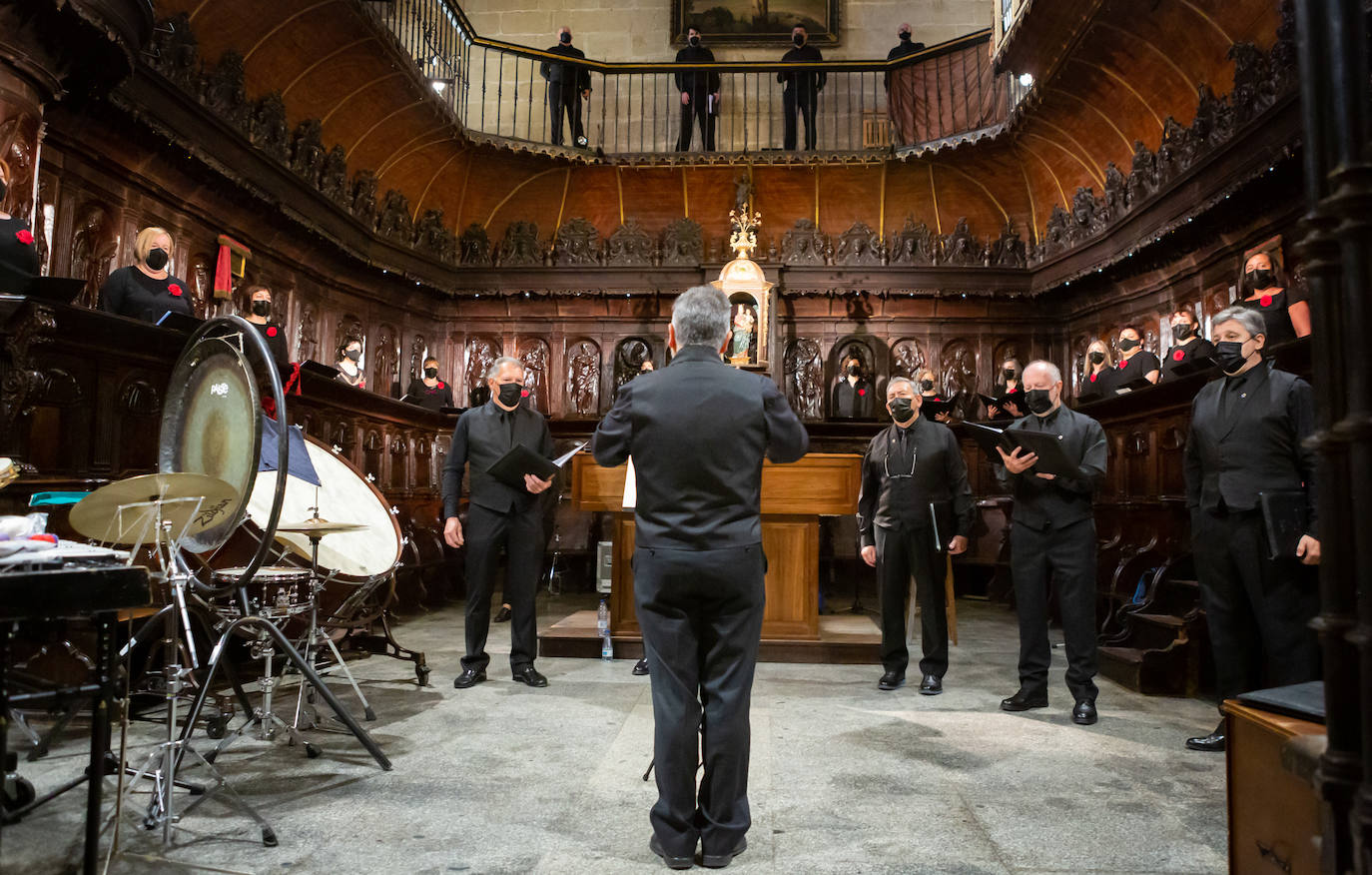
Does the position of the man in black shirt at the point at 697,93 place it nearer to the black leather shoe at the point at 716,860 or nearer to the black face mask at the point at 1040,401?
the black face mask at the point at 1040,401

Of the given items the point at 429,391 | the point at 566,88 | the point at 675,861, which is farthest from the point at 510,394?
the point at 566,88

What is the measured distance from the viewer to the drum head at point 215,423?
8.45 ft

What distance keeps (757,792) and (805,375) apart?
9029 mm

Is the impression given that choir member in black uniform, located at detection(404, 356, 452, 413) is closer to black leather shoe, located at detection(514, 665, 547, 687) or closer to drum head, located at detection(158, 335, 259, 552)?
black leather shoe, located at detection(514, 665, 547, 687)

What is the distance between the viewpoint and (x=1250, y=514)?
11.9 feet

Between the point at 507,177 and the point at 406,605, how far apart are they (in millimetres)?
6395

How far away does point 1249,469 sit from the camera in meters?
3.62

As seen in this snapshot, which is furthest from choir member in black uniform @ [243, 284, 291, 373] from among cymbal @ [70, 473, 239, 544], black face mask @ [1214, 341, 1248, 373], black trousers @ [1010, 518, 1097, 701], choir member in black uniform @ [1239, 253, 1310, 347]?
choir member in black uniform @ [1239, 253, 1310, 347]

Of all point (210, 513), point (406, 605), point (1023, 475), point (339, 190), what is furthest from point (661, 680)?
point (339, 190)

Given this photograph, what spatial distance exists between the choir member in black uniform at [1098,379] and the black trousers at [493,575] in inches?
228

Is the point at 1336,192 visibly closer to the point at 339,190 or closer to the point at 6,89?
the point at 6,89

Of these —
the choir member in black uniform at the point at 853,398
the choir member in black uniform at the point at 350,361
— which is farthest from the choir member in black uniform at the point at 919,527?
the choir member in black uniform at the point at 853,398

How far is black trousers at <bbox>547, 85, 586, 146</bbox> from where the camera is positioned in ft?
38.2

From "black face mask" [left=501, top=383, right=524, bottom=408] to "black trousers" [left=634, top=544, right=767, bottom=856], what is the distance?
2645 mm
